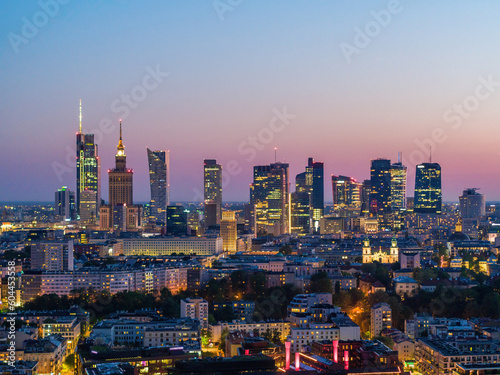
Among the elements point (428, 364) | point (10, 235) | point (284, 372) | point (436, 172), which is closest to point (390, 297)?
point (428, 364)

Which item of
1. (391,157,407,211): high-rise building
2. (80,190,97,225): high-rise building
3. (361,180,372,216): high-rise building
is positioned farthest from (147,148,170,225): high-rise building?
(391,157,407,211): high-rise building

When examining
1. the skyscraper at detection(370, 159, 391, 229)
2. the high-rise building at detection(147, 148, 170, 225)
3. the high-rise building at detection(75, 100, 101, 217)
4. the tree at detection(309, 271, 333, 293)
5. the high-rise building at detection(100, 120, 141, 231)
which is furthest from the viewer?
the high-rise building at detection(147, 148, 170, 225)

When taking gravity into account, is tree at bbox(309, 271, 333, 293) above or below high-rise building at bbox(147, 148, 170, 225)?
below

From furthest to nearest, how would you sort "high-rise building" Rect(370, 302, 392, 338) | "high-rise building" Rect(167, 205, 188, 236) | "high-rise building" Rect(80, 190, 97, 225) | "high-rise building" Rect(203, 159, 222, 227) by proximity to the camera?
"high-rise building" Rect(80, 190, 97, 225) → "high-rise building" Rect(203, 159, 222, 227) → "high-rise building" Rect(167, 205, 188, 236) → "high-rise building" Rect(370, 302, 392, 338)

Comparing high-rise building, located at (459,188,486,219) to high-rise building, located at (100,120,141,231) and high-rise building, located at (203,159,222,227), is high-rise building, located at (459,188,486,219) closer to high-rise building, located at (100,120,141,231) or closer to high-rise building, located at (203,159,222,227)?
high-rise building, located at (203,159,222,227)

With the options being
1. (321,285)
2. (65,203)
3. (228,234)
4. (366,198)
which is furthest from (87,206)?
(321,285)

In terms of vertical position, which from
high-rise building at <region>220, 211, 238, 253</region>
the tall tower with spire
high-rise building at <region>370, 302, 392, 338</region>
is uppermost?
the tall tower with spire
